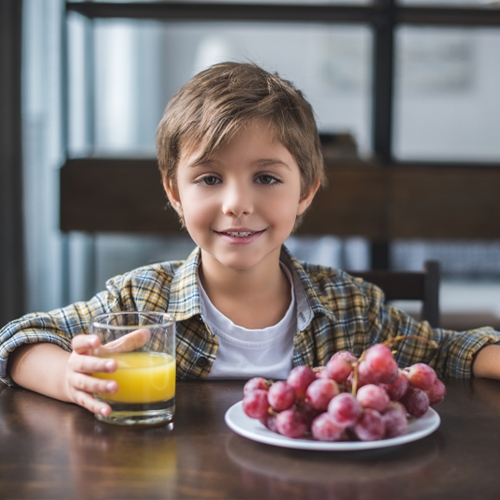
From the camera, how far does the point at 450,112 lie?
311 cm

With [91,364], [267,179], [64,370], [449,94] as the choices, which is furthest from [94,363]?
[449,94]

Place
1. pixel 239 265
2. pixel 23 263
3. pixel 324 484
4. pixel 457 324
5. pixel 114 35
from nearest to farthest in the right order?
1. pixel 324 484
2. pixel 239 265
3. pixel 457 324
4. pixel 23 263
5. pixel 114 35

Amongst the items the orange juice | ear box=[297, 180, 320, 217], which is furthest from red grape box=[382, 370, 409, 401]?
ear box=[297, 180, 320, 217]

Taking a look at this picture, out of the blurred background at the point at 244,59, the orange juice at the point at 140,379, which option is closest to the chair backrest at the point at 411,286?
the orange juice at the point at 140,379

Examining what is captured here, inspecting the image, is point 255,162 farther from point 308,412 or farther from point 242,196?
point 308,412

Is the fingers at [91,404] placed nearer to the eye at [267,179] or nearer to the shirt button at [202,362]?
the shirt button at [202,362]

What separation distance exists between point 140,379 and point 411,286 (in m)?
0.78

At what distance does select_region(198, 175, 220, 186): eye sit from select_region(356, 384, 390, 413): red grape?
0.51m

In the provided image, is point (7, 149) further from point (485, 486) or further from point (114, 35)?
point (485, 486)

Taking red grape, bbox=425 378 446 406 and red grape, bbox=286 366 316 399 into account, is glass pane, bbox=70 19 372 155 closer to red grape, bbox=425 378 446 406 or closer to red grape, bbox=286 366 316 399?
red grape, bbox=425 378 446 406

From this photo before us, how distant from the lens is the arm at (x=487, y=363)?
1.08 m

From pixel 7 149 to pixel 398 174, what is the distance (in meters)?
1.41

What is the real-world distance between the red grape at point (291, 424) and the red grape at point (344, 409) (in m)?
0.04

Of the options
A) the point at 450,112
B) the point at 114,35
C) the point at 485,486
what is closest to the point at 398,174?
the point at 450,112
